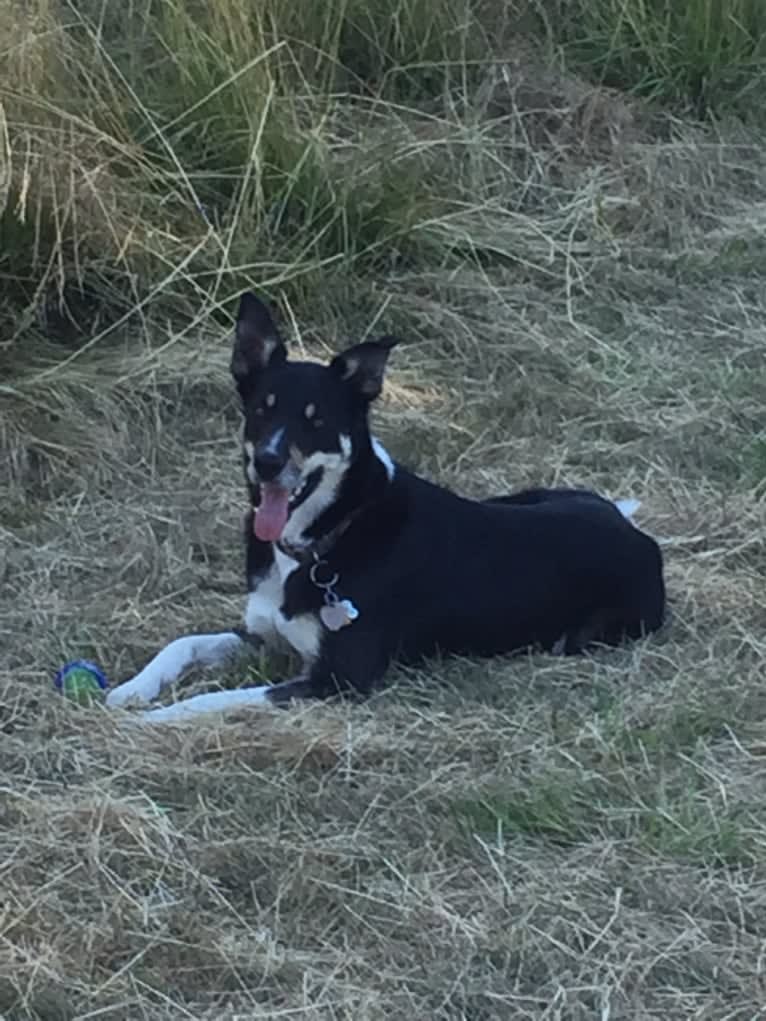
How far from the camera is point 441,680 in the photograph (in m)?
4.69

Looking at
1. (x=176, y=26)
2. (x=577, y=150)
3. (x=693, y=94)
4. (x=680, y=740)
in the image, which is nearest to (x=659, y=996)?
(x=680, y=740)

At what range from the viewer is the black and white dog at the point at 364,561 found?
462 centimetres

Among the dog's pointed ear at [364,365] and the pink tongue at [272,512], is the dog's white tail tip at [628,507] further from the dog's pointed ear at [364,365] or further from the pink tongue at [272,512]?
the pink tongue at [272,512]

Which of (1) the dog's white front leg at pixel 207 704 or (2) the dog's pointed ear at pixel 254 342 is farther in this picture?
(2) the dog's pointed ear at pixel 254 342

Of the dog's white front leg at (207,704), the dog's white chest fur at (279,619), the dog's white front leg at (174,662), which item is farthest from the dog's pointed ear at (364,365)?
the dog's white front leg at (207,704)

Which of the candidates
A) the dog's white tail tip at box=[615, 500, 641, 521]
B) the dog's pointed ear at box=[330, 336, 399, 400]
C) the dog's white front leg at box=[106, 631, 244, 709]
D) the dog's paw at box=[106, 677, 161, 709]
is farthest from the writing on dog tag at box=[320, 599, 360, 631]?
the dog's white tail tip at box=[615, 500, 641, 521]

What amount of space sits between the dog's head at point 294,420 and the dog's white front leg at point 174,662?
30 cm

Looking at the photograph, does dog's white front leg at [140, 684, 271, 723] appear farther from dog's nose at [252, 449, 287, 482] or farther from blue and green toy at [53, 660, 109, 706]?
dog's nose at [252, 449, 287, 482]

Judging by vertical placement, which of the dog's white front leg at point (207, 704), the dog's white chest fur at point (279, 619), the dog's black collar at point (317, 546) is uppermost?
the dog's black collar at point (317, 546)

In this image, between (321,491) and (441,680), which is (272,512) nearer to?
(321,491)

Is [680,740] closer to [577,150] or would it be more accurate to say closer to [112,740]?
[112,740]

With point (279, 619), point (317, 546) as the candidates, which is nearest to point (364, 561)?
point (317, 546)

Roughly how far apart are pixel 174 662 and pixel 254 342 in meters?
0.79

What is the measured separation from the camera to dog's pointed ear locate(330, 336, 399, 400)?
4.74 metres
